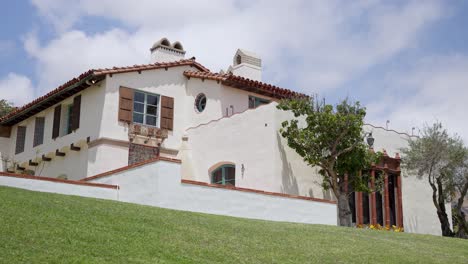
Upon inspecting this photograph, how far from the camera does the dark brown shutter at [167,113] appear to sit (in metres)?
29.2

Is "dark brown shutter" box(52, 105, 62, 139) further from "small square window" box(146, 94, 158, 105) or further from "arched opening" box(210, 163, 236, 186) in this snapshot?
"arched opening" box(210, 163, 236, 186)

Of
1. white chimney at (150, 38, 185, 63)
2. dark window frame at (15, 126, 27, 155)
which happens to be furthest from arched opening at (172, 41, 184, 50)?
dark window frame at (15, 126, 27, 155)

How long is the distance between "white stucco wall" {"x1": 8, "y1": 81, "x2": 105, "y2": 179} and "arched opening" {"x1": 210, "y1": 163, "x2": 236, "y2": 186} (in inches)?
202

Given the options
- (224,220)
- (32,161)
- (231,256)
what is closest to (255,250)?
(231,256)

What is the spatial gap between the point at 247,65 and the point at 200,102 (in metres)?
3.41

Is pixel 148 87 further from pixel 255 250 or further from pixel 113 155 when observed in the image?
pixel 255 250

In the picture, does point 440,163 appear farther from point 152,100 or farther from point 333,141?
point 152,100

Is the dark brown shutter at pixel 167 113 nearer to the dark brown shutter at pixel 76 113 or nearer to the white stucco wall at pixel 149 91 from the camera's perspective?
the white stucco wall at pixel 149 91

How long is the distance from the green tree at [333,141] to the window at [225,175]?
10.1 feet

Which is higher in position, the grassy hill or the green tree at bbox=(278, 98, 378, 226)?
the green tree at bbox=(278, 98, 378, 226)

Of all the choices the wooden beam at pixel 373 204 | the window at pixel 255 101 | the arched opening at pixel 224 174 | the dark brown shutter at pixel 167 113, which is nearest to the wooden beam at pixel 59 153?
the dark brown shutter at pixel 167 113

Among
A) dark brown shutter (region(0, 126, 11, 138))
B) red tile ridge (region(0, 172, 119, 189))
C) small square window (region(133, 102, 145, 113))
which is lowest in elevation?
red tile ridge (region(0, 172, 119, 189))

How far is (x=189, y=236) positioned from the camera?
585 inches

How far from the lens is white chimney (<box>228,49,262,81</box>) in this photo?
32062 mm
